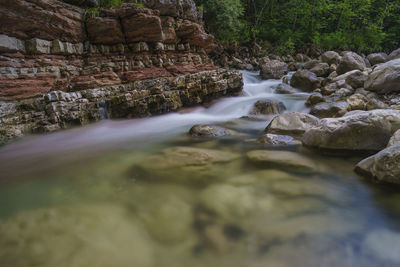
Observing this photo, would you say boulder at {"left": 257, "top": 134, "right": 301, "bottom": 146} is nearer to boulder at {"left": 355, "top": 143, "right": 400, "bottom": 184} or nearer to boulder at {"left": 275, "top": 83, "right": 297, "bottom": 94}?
boulder at {"left": 355, "top": 143, "right": 400, "bottom": 184}

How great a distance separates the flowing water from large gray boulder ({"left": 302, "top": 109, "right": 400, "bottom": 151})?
32 centimetres

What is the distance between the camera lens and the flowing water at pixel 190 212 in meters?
1.69

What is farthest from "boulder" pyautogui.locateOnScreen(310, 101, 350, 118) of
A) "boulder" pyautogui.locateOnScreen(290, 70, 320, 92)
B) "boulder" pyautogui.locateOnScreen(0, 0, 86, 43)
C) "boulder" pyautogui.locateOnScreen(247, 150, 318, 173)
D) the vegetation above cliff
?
the vegetation above cliff

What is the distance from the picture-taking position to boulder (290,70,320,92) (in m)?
10.2

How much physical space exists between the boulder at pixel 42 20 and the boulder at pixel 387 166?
27.3 ft

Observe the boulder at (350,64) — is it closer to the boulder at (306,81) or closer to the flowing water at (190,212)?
the boulder at (306,81)

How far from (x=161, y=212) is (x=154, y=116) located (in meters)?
5.45

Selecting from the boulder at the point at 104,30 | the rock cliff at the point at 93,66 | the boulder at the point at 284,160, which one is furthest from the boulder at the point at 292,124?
the boulder at the point at 104,30

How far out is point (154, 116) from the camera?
7.36 metres

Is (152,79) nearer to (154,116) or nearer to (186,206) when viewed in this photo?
(154,116)

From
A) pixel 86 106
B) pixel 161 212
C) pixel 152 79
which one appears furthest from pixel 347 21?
pixel 161 212

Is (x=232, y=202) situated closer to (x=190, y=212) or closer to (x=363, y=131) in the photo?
(x=190, y=212)

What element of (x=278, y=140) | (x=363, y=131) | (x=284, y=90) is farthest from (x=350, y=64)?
(x=278, y=140)

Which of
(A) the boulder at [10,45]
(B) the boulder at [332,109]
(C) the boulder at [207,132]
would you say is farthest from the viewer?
(B) the boulder at [332,109]
